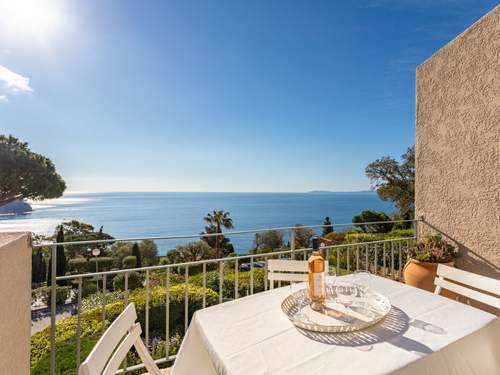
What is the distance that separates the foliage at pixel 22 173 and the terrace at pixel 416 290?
8254mm

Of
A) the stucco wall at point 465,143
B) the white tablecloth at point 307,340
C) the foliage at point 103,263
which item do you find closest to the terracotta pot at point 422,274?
the stucco wall at point 465,143

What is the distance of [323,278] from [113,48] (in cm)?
587

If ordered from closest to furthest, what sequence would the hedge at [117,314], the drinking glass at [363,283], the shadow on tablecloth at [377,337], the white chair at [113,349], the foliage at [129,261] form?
the white chair at [113,349]
the shadow on tablecloth at [377,337]
the drinking glass at [363,283]
the hedge at [117,314]
the foliage at [129,261]

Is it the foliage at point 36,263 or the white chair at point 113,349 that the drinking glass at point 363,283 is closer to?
the white chair at point 113,349

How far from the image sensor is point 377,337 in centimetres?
110

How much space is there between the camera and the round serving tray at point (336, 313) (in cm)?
116

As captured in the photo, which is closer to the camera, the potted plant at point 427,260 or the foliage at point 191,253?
the potted plant at point 427,260

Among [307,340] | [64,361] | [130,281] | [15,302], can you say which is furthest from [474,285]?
[130,281]

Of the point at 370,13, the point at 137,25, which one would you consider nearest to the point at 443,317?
the point at 137,25

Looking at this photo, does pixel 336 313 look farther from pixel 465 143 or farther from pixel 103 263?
pixel 103 263

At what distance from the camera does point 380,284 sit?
1.71 meters

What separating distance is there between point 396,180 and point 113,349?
629 inches

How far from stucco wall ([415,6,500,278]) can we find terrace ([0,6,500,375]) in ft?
0.04

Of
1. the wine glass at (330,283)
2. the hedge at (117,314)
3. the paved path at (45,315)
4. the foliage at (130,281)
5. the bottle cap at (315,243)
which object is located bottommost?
the paved path at (45,315)
